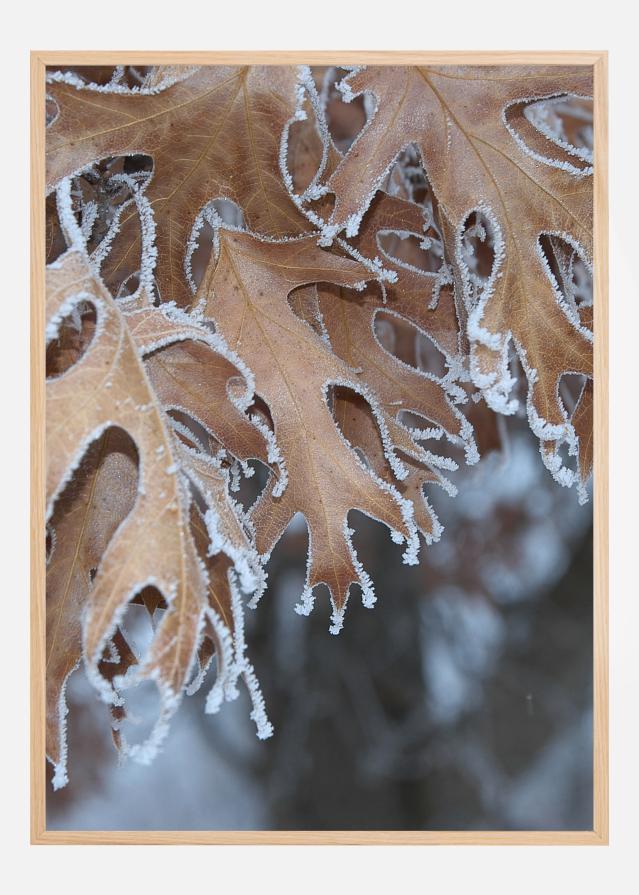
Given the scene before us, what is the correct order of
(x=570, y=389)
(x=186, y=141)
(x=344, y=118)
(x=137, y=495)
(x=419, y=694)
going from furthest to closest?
(x=419, y=694) < (x=570, y=389) < (x=344, y=118) < (x=186, y=141) < (x=137, y=495)

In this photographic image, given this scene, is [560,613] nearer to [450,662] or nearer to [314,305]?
[450,662]

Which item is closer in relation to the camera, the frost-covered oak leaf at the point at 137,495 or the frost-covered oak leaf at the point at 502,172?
the frost-covered oak leaf at the point at 137,495

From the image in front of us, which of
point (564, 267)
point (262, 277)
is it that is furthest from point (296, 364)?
point (564, 267)

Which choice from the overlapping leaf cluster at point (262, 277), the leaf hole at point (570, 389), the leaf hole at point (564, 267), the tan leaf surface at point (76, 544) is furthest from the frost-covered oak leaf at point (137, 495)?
the leaf hole at point (570, 389)

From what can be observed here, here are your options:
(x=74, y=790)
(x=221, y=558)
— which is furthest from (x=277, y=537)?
(x=74, y=790)

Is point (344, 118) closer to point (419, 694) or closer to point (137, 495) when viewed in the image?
point (137, 495)

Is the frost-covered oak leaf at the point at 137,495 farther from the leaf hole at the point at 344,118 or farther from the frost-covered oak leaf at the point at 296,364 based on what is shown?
the leaf hole at the point at 344,118
